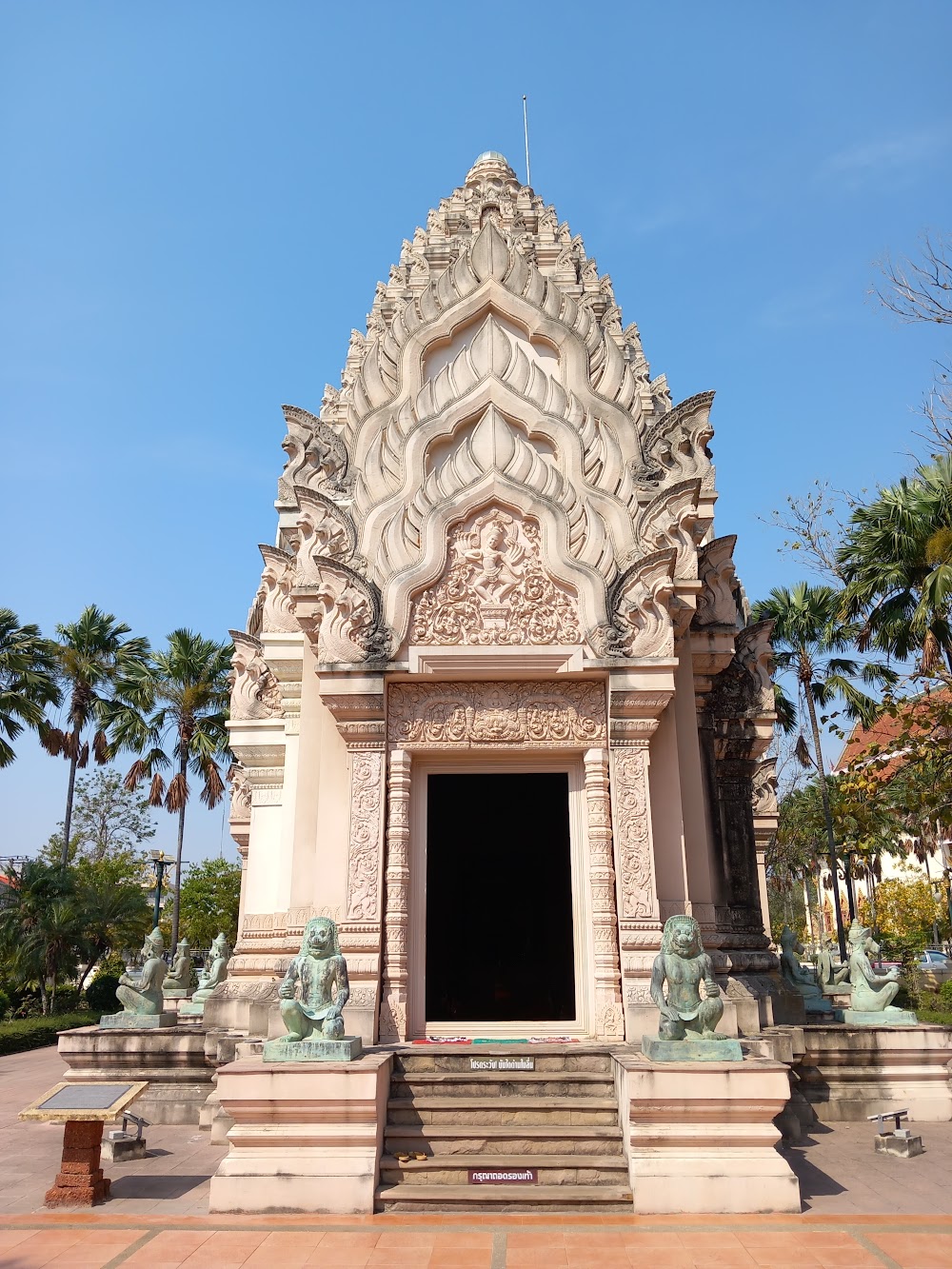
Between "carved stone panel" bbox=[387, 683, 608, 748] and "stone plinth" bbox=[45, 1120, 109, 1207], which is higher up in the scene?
"carved stone panel" bbox=[387, 683, 608, 748]

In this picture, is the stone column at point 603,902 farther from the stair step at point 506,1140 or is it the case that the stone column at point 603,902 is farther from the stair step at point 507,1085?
the stair step at point 506,1140

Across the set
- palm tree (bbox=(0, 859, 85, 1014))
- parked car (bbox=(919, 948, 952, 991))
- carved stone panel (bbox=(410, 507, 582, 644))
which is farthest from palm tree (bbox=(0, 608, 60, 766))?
parked car (bbox=(919, 948, 952, 991))

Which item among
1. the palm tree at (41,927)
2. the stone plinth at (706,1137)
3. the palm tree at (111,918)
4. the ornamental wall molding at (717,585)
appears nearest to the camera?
the stone plinth at (706,1137)

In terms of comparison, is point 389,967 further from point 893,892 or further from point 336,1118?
point 893,892

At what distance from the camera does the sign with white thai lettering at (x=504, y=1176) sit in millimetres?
7520

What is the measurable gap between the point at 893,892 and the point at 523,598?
42.1 m

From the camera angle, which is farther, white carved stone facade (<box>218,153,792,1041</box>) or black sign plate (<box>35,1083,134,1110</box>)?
white carved stone facade (<box>218,153,792,1041</box>)

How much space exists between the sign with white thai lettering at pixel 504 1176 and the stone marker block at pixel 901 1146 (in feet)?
12.9

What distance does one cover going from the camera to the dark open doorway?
14820mm

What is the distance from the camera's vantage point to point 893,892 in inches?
1768

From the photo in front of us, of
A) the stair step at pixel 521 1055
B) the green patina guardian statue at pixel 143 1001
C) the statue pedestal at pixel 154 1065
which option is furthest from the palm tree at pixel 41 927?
the stair step at pixel 521 1055

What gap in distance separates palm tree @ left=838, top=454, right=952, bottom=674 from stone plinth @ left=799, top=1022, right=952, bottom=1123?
6.66 metres

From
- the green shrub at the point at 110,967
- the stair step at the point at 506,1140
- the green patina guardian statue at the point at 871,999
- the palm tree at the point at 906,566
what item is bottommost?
the stair step at the point at 506,1140

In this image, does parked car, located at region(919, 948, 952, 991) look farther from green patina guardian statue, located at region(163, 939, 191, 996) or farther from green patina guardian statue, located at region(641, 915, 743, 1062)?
green patina guardian statue, located at region(641, 915, 743, 1062)
